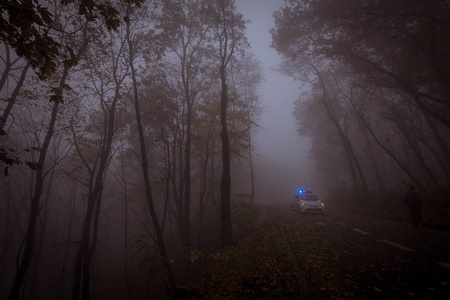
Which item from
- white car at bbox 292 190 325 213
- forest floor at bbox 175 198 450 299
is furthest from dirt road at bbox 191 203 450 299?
white car at bbox 292 190 325 213

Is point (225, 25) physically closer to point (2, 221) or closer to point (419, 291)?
point (419, 291)

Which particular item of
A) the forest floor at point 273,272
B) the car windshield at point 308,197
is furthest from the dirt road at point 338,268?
the car windshield at point 308,197

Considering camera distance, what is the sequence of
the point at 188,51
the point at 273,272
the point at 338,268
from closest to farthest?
the point at 338,268 → the point at 273,272 → the point at 188,51

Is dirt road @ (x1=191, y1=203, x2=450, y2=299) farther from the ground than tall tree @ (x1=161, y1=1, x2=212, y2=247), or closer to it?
closer to it

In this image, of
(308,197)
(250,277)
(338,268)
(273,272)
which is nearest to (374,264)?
(338,268)

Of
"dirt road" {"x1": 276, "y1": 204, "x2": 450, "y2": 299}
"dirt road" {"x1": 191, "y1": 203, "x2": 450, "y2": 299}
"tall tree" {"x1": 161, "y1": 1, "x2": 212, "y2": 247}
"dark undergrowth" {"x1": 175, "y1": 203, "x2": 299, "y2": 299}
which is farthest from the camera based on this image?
"tall tree" {"x1": 161, "y1": 1, "x2": 212, "y2": 247}

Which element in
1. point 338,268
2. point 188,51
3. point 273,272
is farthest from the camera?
point 188,51

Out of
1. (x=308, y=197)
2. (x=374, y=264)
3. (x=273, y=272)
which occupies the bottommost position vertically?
(x=273, y=272)

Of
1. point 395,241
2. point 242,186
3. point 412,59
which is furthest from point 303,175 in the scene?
point 395,241

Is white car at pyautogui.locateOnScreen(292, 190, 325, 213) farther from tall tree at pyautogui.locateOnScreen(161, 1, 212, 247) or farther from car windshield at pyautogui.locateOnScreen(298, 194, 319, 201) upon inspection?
tall tree at pyautogui.locateOnScreen(161, 1, 212, 247)

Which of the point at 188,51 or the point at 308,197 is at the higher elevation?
the point at 188,51

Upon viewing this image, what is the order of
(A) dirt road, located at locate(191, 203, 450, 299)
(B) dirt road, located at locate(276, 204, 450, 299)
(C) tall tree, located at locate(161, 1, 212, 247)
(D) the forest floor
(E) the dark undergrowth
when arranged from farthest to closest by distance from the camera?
(C) tall tree, located at locate(161, 1, 212, 247) < (E) the dark undergrowth < (D) the forest floor < (A) dirt road, located at locate(191, 203, 450, 299) < (B) dirt road, located at locate(276, 204, 450, 299)

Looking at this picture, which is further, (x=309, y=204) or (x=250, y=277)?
(x=309, y=204)

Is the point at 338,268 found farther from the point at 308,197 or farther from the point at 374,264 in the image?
the point at 308,197
